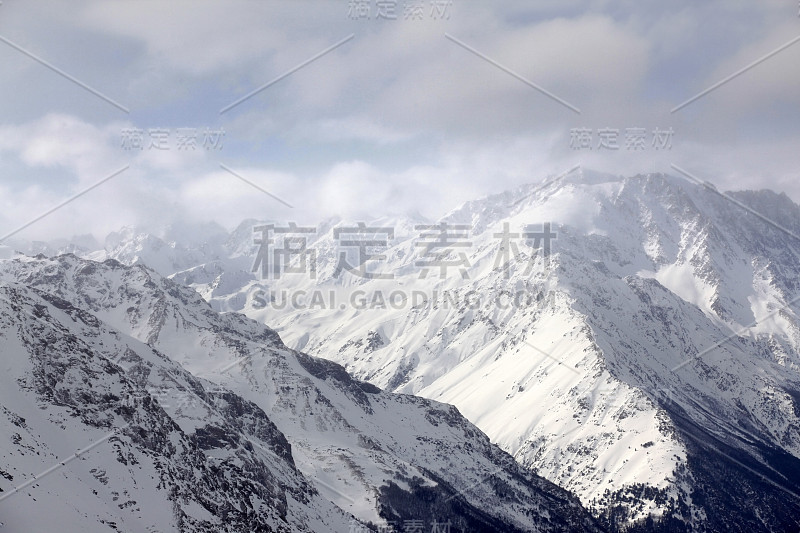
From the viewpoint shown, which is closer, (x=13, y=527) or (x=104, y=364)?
(x=13, y=527)

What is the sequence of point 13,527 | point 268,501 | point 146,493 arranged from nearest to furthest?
point 13,527 < point 146,493 < point 268,501

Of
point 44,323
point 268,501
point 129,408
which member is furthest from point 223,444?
point 44,323

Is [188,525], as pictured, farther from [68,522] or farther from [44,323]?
[44,323]

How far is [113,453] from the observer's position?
142 metres

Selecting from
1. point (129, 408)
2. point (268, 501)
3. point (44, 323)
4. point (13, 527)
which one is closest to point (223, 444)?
point (268, 501)

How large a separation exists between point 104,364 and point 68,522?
53.2m

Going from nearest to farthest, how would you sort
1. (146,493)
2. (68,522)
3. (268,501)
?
1. (68,522)
2. (146,493)
3. (268,501)

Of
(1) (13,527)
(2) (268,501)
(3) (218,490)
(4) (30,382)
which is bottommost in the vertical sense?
(2) (268,501)

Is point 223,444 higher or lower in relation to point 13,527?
lower

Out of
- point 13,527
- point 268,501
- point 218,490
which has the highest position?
point 13,527

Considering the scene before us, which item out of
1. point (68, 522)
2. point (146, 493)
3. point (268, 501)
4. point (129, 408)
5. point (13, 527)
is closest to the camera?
point (13, 527)

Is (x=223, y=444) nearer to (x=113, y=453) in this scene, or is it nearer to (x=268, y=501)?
(x=268, y=501)

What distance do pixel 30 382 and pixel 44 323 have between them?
22.6 metres

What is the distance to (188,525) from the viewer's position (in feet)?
462
